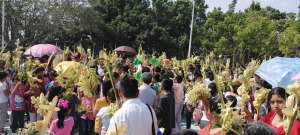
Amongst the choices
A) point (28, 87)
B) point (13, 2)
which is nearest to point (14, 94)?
Answer: point (28, 87)

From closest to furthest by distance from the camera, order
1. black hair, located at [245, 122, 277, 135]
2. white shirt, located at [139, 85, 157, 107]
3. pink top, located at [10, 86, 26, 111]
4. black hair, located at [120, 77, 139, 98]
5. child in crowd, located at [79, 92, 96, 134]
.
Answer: black hair, located at [245, 122, 277, 135] → black hair, located at [120, 77, 139, 98] → white shirt, located at [139, 85, 157, 107] → child in crowd, located at [79, 92, 96, 134] → pink top, located at [10, 86, 26, 111]

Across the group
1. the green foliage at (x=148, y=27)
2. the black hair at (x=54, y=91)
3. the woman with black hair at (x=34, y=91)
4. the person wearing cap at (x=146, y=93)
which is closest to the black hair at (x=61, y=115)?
the black hair at (x=54, y=91)

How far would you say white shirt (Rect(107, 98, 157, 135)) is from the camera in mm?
2324

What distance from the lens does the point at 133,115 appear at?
234cm

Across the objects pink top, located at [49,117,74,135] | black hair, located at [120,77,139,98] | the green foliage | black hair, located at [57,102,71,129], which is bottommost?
pink top, located at [49,117,74,135]

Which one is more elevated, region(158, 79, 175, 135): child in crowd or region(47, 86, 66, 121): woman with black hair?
region(47, 86, 66, 121): woman with black hair

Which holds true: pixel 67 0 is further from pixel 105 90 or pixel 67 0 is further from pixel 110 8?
pixel 105 90

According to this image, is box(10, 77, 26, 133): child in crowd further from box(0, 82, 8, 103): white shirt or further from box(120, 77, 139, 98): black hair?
box(120, 77, 139, 98): black hair

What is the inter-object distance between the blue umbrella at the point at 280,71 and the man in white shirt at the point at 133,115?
8.25ft

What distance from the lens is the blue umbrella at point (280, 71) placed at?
409cm

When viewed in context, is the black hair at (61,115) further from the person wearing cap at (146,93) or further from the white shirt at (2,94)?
the white shirt at (2,94)

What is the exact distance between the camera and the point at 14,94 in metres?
4.90

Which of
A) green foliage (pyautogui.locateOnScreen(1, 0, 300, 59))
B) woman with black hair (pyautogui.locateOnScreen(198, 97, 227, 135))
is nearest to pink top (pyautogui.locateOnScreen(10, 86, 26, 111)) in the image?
woman with black hair (pyautogui.locateOnScreen(198, 97, 227, 135))

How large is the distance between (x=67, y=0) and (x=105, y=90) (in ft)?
52.4
